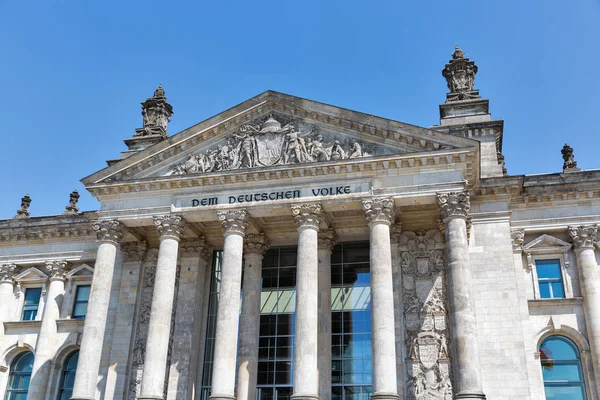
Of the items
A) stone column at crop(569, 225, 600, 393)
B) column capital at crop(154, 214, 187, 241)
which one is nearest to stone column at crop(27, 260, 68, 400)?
column capital at crop(154, 214, 187, 241)

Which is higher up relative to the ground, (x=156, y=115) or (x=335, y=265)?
(x=156, y=115)

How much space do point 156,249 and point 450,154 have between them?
15.5 metres

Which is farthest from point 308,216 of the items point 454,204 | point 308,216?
point 454,204

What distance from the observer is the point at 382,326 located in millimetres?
24203

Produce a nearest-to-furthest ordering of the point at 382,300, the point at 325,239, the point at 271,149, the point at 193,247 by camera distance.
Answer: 1. the point at 382,300
2. the point at 271,149
3. the point at 325,239
4. the point at 193,247

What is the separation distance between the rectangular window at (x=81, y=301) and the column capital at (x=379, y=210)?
1714 cm

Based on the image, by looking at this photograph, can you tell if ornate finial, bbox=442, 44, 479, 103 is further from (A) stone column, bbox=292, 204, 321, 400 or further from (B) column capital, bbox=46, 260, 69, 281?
(B) column capital, bbox=46, 260, 69, 281

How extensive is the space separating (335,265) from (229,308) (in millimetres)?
6406

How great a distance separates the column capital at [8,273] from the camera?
35531 mm

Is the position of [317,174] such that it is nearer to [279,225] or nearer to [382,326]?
[279,225]

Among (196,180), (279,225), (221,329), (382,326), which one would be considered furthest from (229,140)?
(382,326)

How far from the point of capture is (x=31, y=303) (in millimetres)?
35531

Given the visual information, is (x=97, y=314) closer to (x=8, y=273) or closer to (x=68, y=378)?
(x=68, y=378)

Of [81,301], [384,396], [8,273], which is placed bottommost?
[384,396]
